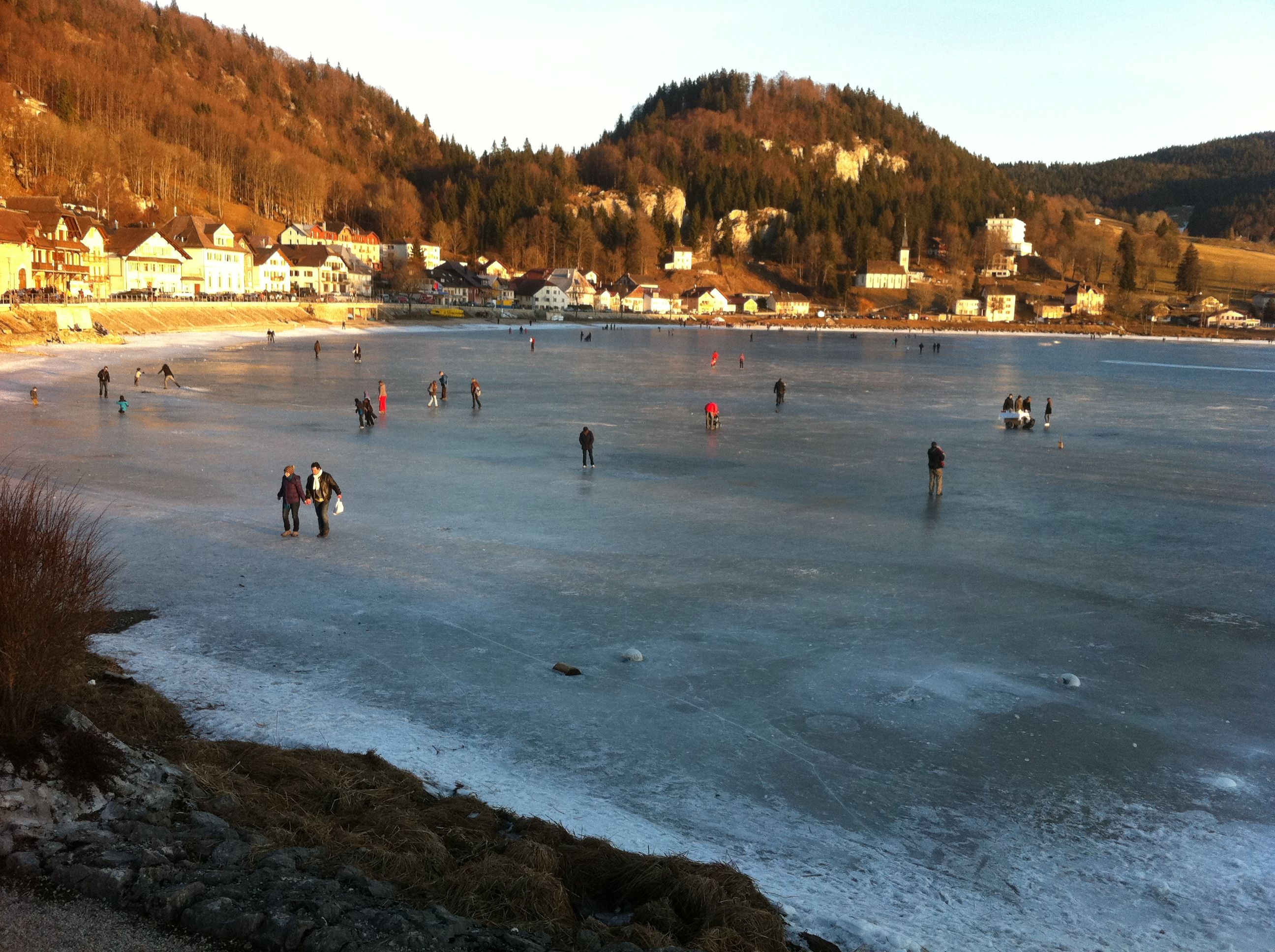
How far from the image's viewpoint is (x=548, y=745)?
7.51 metres

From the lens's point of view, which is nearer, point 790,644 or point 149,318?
point 790,644

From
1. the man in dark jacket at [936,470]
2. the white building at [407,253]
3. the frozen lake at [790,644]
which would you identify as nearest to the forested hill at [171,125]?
the white building at [407,253]

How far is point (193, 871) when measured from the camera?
4969 millimetres

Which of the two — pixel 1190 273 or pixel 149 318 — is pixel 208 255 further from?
pixel 1190 273

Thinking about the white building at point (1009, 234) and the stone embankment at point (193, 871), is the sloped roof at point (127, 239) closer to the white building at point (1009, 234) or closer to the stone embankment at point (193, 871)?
the stone embankment at point (193, 871)

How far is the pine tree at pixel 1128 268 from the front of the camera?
168500mm

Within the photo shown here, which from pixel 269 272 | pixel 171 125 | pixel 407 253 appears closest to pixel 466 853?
pixel 269 272

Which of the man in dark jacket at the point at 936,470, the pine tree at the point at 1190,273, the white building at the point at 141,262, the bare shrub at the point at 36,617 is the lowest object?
the man in dark jacket at the point at 936,470

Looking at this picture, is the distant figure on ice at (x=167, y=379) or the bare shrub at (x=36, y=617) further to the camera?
the distant figure on ice at (x=167, y=379)

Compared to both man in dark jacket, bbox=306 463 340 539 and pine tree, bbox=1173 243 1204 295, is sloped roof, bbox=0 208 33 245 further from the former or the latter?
pine tree, bbox=1173 243 1204 295

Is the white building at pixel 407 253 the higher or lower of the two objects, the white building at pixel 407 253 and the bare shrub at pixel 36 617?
the higher

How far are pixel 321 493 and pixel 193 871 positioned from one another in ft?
30.5

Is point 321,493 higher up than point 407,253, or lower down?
lower down

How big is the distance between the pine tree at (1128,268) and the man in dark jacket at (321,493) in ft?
597
